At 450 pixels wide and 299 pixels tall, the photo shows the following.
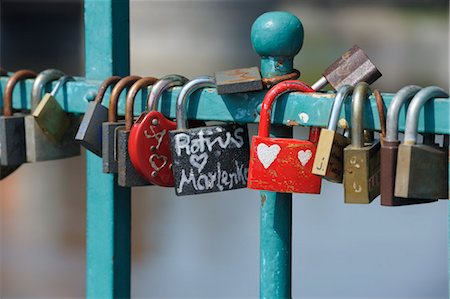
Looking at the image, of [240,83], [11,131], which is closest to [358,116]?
[240,83]

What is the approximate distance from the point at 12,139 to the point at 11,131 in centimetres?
1

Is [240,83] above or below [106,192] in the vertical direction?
above

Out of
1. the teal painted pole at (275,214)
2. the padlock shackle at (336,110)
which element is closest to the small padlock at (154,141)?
the teal painted pole at (275,214)

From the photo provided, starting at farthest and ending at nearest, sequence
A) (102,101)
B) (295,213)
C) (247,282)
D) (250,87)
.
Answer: (295,213), (247,282), (102,101), (250,87)

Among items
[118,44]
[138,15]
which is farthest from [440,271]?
[138,15]

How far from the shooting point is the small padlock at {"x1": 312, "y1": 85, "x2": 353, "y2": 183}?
0.87 meters

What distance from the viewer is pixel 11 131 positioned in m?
1.15

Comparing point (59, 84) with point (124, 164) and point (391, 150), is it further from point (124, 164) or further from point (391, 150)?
point (391, 150)

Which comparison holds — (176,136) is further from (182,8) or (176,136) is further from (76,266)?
(182,8)

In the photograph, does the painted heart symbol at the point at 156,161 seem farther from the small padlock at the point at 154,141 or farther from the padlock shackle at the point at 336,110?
the padlock shackle at the point at 336,110

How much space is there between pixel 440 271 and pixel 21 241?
168cm

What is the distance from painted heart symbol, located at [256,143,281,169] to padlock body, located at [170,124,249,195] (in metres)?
0.07

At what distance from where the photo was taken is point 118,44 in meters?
1.12

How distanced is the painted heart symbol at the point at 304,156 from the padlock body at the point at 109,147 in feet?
0.75
